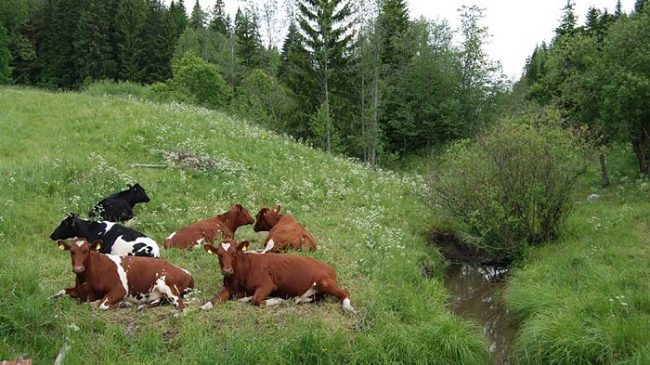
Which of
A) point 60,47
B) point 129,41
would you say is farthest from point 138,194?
point 60,47

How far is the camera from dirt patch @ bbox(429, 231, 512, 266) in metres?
16.3

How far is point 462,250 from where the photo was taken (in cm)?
1719

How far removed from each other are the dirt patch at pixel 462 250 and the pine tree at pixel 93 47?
61.7 metres

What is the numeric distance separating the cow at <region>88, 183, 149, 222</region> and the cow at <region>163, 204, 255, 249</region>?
202 centimetres

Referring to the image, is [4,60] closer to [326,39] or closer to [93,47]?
[93,47]

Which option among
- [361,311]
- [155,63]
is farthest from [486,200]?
[155,63]

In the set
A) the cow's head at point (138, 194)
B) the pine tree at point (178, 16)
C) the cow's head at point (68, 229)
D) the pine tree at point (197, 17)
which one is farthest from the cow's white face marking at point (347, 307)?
the pine tree at point (197, 17)

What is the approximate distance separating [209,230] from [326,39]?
103 feet

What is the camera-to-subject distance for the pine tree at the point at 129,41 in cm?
6969

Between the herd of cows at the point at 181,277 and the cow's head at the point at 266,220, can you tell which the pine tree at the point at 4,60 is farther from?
the herd of cows at the point at 181,277

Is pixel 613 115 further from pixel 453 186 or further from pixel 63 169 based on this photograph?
pixel 63 169

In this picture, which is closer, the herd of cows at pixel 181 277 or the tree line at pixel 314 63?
the herd of cows at pixel 181 277

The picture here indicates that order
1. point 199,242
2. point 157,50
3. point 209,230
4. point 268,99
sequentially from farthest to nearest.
Result: point 157,50 < point 268,99 < point 209,230 < point 199,242

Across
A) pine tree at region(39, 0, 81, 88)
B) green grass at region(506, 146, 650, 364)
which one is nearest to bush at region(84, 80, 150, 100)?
pine tree at region(39, 0, 81, 88)
